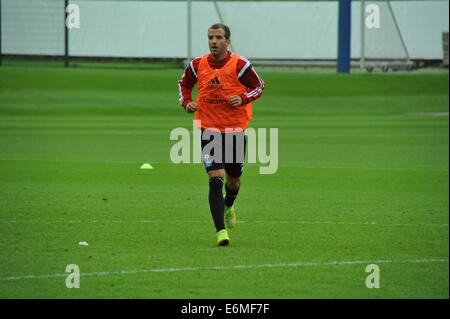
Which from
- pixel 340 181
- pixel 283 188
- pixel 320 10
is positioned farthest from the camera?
pixel 320 10

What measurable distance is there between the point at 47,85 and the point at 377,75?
15646 mm

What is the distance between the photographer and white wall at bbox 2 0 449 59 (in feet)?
159

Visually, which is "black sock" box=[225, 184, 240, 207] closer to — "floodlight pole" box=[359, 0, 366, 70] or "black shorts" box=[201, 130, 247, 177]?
"black shorts" box=[201, 130, 247, 177]

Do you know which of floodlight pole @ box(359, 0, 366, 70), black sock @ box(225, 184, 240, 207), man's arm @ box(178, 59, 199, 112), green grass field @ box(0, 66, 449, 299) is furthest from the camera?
floodlight pole @ box(359, 0, 366, 70)

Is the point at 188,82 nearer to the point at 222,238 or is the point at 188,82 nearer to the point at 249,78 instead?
the point at 249,78

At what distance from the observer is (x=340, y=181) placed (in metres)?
16.6

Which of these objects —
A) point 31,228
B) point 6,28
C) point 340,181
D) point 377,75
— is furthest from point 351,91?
point 31,228

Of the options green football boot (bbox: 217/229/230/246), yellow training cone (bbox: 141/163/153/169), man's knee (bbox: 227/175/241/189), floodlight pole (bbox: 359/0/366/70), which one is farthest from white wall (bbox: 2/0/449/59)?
green football boot (bbox: 217/229/230/246)

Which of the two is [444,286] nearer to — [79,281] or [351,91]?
[79,281]

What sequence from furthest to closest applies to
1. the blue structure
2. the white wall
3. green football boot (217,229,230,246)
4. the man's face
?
the white wall
the blue structure
the man's face
green football boot (217,229,230,246)

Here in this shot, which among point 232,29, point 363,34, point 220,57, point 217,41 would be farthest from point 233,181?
point 232,29

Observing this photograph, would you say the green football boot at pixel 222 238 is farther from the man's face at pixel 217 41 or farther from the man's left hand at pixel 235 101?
the man's face at pixel 217 41

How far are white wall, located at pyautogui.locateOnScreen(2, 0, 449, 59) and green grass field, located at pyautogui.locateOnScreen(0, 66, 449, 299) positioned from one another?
17457 millimetres

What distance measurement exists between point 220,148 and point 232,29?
136 ft
